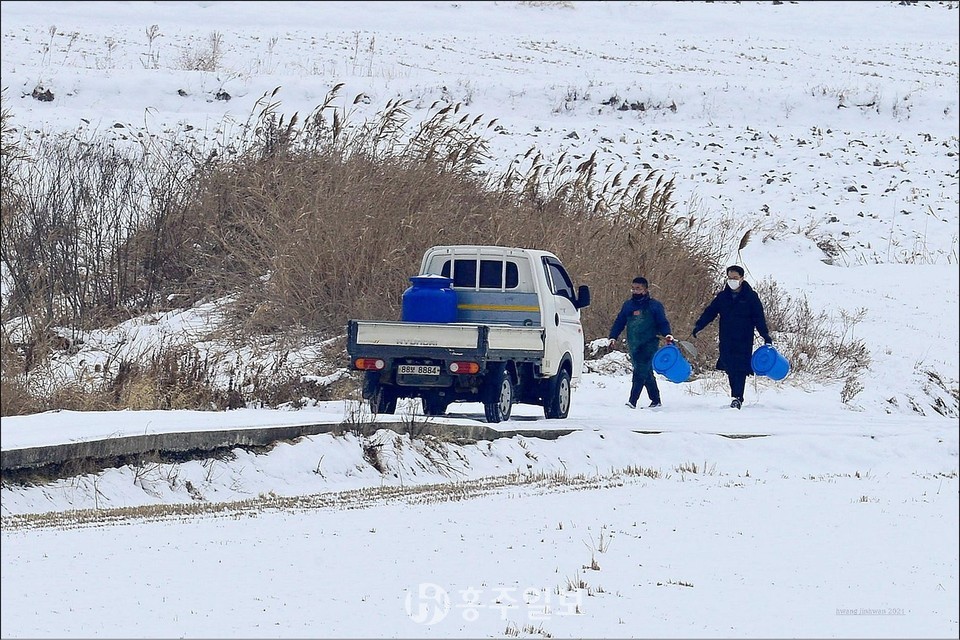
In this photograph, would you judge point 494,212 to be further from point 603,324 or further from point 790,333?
point 790,333

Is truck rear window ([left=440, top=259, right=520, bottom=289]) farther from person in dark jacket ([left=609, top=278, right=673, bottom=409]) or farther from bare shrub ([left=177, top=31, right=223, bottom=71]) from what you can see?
bare shrub ([left=177, top=31, right=223, bottom=71])

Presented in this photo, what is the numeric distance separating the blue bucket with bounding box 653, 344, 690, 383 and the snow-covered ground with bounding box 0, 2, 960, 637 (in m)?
0.53

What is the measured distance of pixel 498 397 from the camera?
49.8 feet

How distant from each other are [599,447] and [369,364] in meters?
2.85

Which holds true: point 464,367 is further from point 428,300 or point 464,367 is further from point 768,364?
point 768,364

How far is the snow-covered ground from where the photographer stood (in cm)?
672

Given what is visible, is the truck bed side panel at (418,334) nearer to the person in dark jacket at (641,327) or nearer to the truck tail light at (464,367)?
the truck tail light at (464,367)

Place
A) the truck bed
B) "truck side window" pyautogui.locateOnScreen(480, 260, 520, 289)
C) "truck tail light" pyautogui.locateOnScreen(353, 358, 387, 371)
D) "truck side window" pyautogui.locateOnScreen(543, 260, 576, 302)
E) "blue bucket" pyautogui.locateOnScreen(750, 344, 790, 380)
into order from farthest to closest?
"blue bucket" pyautogui.locateOnScreen(750, 344, 790, 380) < "truck side window" pyautogui.locateOnScreen(543, 260, 576, 302) < "truck side window" pyautogui.locateOnScreen(480, 260, 520, 289) < "truck tail light" pyautogui.locateOnScreen(353, 358, 387, 371) < the truck bed

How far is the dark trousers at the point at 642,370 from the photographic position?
17.5m

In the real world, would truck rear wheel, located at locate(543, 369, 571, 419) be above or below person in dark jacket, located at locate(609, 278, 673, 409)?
below

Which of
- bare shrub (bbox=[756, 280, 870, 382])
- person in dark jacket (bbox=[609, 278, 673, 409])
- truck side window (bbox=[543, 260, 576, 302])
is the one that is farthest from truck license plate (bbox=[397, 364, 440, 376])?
bare shrub (bbox=[756, 280, 870, 382])

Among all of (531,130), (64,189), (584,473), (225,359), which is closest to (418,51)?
(531,130)

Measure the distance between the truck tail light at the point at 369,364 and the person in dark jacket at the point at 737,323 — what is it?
4.59 m

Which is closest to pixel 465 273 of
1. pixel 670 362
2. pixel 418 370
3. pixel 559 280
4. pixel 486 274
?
pixel 486 274
